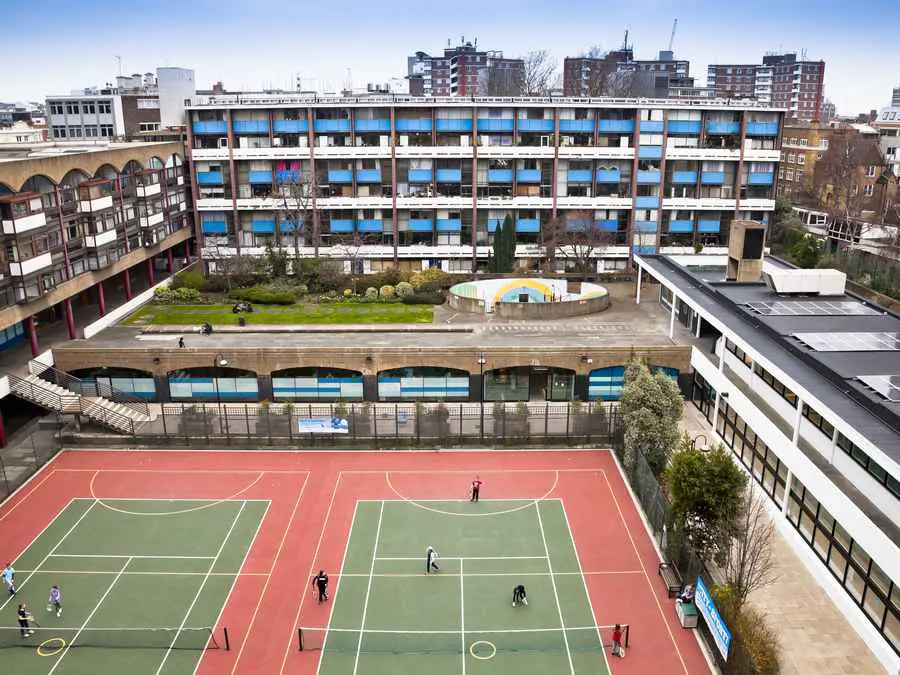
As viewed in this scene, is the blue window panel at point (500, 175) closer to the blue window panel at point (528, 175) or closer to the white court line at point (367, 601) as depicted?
the blue window panel at point (528, 175)

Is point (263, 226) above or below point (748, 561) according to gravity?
above

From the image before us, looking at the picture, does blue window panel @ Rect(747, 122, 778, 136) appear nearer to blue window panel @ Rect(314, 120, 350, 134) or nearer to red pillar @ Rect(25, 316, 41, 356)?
blue window panel @ Rect(314, 120, 350, 134)

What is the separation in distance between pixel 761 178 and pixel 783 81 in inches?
5311

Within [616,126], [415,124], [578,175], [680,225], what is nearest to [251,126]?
[415,124]

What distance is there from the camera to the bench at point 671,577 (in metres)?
31.3

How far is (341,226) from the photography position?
2960 inches

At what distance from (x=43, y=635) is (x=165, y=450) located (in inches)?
659

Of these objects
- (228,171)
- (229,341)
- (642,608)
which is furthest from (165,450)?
(228,171)

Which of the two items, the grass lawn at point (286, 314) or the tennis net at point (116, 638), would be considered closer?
the tennis net at point (116, 638)

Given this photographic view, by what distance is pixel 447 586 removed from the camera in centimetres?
3212

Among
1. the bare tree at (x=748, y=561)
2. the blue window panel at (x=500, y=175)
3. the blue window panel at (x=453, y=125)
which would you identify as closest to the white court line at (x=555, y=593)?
the bare tree at (x=748, y=561)

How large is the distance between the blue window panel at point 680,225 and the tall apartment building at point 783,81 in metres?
125

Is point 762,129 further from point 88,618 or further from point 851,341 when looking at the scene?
point 88,618

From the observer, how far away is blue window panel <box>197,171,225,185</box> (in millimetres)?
75562
